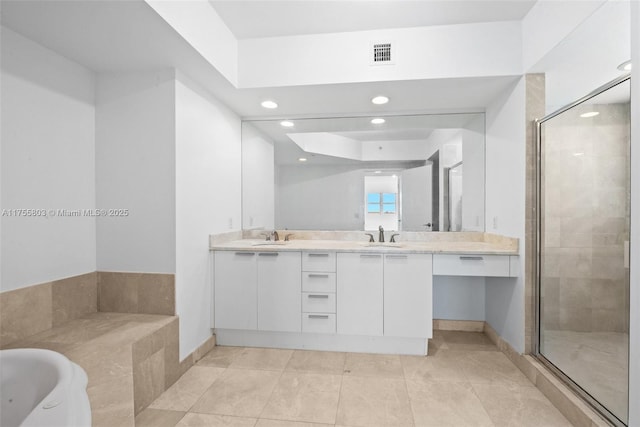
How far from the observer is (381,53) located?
2238 millimetres

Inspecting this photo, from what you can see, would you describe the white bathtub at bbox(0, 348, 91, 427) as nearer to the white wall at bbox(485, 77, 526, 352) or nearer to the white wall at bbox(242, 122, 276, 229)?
the white wall at bbox(242, 122, 276, 229)

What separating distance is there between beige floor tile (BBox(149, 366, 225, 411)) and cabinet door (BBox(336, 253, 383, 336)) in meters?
1.02

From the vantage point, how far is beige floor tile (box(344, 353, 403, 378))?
7.13 feet

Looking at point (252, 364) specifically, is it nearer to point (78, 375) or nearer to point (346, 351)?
point (346, 351)

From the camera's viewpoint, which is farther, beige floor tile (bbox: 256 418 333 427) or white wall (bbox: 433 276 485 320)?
white wall (bbox: 433 276 485 320)

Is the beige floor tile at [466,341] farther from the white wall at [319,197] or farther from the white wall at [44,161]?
the white wall at [44,161]

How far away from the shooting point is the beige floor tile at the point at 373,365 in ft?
7.13

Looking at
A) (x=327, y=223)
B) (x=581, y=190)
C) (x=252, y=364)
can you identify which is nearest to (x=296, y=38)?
(x=327, y=223)

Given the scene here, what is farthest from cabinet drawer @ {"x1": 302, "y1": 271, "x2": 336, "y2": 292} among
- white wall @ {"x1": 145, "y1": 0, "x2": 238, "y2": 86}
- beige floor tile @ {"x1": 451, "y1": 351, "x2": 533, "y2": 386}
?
white wall @ {"x1": 145, "y1": 0, "x2": 238, "y2": 86}

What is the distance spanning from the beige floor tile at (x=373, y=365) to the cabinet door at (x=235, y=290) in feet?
2.79

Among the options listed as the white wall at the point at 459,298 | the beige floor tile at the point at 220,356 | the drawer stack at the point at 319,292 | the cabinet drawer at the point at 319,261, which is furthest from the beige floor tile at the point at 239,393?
the white wall at the point at 459,298

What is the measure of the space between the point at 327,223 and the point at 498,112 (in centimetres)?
184

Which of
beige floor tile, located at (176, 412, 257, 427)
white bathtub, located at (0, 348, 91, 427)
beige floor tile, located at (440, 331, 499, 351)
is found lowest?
beige floor tile, located at (440, 331, 499, 351)

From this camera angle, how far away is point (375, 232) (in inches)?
122
